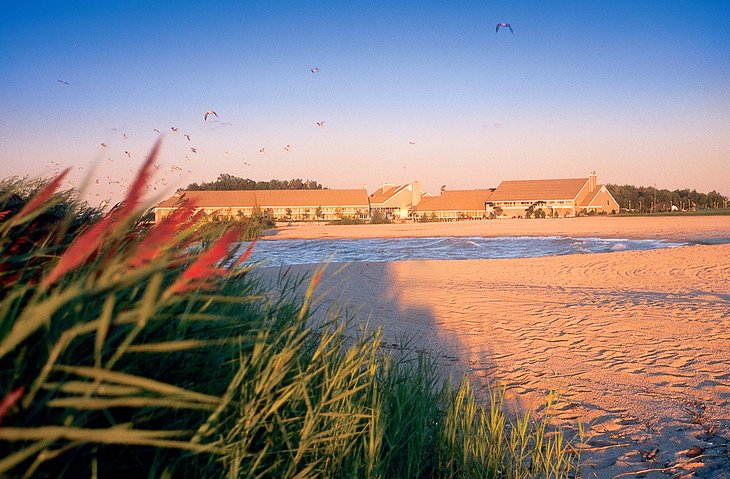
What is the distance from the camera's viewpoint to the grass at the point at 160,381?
3.93ft

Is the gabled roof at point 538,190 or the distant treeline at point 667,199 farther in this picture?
the distant treeline at point 667,199

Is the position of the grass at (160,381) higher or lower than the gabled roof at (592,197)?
lower

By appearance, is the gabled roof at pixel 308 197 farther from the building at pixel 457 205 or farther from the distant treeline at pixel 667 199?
the distant treeline at pixel 667 199

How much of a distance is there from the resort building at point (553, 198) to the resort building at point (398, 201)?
511 inches

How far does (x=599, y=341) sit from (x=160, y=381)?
27.4ft

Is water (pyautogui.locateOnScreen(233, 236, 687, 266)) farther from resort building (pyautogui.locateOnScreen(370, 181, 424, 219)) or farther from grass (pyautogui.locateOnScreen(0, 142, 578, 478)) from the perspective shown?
resort building (pyautogui.locateOnScreen(370, 181, 424, 219))

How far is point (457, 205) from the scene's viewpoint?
87000 millimetres

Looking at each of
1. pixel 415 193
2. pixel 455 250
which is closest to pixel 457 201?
pixel 415 193

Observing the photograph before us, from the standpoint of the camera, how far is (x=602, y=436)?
520 cm

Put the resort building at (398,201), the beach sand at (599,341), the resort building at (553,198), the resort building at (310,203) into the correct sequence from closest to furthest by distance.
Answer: the beach sand at (599,341) < the resort building at (553,198) < the resort building at (310,203) < the resort building at (398,201)

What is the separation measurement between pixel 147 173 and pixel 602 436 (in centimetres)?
504

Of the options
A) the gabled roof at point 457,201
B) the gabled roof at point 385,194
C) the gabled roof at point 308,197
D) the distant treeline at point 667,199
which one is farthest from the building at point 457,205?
the distant treeline at point 667,199

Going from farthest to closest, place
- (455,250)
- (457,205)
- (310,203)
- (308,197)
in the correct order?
(457,205) → (308,197) → (310,203) → (455,250)

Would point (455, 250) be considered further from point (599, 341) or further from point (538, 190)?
point (538, 190)
